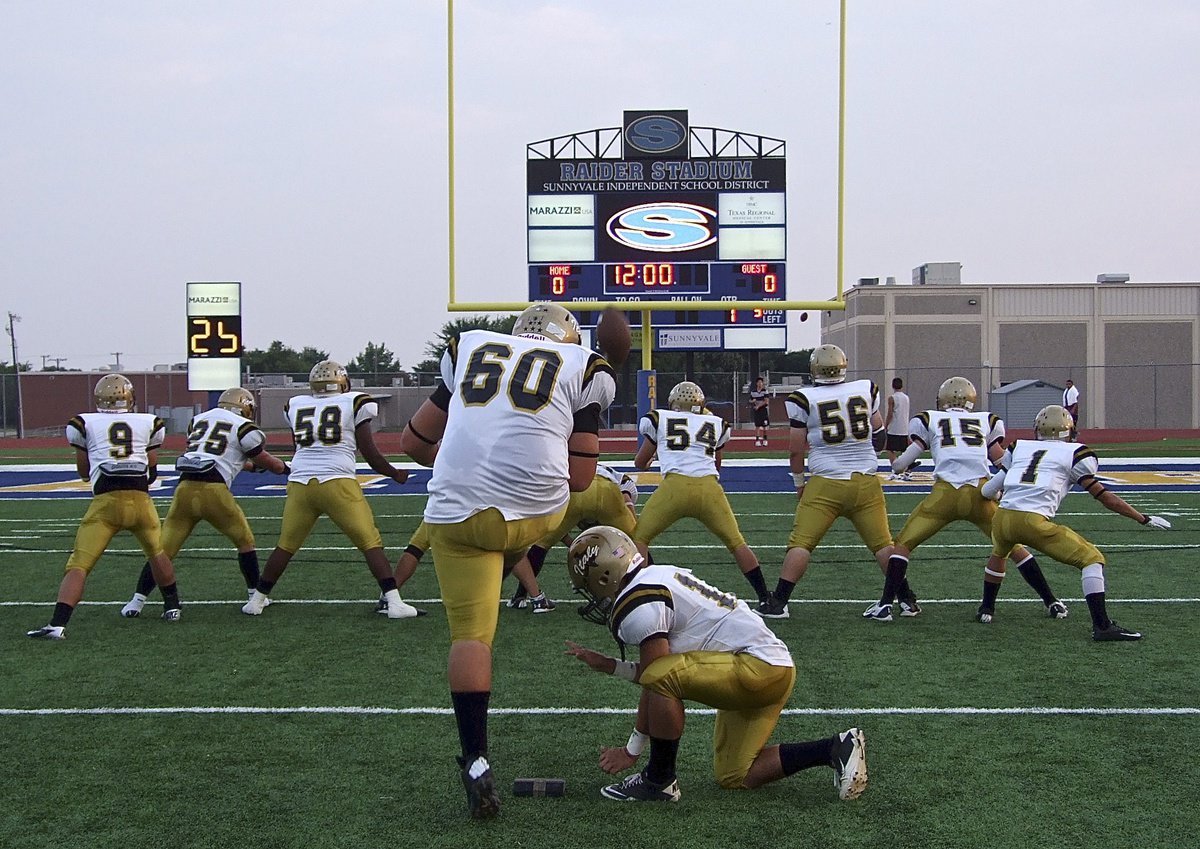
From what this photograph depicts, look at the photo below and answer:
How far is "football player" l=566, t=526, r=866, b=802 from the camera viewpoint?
3924mm

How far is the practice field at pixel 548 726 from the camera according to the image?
12.7 ft

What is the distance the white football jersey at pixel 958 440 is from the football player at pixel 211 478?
14.3 ft

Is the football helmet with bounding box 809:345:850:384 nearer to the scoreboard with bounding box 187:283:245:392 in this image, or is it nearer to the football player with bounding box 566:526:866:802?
the football player with bounding box 566:526:866:802

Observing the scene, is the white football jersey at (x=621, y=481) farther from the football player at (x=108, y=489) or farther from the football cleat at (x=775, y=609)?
the football player at (x=108, y=489)

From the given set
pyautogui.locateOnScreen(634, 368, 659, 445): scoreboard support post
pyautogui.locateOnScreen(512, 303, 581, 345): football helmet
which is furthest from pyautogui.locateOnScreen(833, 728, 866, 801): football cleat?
pyautogui.locateOnScreen(634, 368, 659, 445): scoreboard support post

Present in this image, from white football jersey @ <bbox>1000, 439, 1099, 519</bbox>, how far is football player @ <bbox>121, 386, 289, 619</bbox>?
467 centimetres

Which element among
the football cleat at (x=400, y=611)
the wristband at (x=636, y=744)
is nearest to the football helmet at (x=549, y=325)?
the wristband at (x=636, y=744)

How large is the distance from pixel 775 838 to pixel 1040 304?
4539 centimetres

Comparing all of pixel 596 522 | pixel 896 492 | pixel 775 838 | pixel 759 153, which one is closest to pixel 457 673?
pixel 775 838

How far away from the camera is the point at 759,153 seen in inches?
982

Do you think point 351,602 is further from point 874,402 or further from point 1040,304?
point 1040,304

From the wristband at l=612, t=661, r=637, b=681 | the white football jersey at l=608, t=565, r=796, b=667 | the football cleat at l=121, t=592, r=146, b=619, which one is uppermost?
the white football jersey at l=608, t=565, r=796, b=667

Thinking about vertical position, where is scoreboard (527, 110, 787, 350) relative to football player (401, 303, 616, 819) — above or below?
above

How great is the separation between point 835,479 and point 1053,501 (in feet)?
4.29
